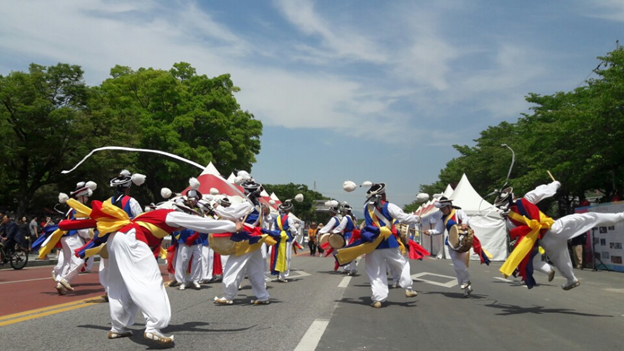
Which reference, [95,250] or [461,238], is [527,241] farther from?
[95,250]

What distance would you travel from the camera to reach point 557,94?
34.5 metres

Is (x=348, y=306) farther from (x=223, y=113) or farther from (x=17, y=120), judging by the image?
(x=223, y=113)

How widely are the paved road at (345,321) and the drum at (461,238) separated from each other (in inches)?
39.5

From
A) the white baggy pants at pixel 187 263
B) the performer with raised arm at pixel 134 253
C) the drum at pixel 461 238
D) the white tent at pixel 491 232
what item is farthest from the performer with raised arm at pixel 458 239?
the white tent at pixel 491 232

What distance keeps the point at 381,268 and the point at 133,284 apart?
4828 mm

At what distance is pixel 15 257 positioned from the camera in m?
18.3

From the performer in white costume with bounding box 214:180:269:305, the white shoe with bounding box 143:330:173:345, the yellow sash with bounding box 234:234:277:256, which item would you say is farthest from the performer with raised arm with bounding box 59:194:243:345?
the performer in white costume with bounding box 214:180:269:305

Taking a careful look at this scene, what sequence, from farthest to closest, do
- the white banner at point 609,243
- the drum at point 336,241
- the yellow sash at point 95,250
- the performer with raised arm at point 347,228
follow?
the white banner at point 609,243
the performer with raised arm at point 347,228
the drum at point 336,241
the yellow sash at point 95,250

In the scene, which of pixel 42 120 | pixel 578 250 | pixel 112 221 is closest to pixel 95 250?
pixel 112 221

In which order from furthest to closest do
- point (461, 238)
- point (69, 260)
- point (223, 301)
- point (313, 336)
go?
point (69, 260) < point (461, 238) < point (223, 301) < point (313, 336)

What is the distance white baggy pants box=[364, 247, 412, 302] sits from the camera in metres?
9.58

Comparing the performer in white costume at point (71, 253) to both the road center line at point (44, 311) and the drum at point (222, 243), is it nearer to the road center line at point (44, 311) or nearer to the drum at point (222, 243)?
the road center line at point (44, 311)

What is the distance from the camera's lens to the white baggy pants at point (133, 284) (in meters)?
6.05

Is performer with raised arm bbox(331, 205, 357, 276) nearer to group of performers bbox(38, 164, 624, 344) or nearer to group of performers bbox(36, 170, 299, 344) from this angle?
group of performers bbox(38, 164, 624, 344)
